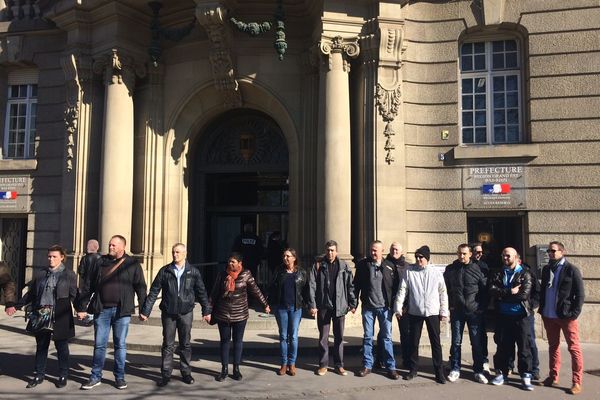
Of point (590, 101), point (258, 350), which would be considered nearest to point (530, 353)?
point (258, 350)

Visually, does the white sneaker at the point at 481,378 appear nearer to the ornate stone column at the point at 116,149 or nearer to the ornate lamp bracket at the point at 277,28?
the ornate lamp bracket at the point at 277,28

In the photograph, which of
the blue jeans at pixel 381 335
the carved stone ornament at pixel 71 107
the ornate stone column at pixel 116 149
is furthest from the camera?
the carved stone ornament at pixel 71 107

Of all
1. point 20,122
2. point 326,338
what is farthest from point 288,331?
point 20,122

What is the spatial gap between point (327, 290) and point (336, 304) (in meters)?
0.23

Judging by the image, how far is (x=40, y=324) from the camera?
6.32 metres

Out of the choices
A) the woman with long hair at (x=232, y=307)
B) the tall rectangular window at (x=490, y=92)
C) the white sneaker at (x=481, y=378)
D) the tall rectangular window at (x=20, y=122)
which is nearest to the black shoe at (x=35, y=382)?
the woman with long hair at (x=232, y=307)

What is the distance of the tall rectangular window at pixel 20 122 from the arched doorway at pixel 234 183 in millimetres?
4905

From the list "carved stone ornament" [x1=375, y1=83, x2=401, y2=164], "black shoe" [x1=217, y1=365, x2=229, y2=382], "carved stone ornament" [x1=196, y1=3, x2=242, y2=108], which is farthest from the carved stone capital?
"black shoe" [x1=217, y1=365, x2=229, y2=382]

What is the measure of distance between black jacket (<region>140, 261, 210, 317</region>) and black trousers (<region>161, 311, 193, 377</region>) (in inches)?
4.0

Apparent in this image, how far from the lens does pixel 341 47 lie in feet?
33.7

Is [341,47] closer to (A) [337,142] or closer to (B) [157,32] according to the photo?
(A) [337,142]

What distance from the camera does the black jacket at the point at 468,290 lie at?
6.88 m

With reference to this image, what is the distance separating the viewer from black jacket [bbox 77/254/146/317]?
6.37m

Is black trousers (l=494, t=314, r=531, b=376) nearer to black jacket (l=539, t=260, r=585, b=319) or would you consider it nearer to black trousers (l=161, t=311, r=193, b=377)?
black jacket (l=539, t=260, r=585, b=319)
